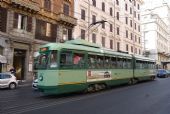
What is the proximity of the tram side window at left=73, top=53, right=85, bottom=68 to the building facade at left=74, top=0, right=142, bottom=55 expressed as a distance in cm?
1576

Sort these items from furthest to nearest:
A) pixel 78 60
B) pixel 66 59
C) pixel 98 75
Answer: pixel 98 75 < pixel 78 60 < pixel 66 59

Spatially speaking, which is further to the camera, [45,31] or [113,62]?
[45,31]

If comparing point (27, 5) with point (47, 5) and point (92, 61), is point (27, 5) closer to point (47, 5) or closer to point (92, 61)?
point (47, 5)

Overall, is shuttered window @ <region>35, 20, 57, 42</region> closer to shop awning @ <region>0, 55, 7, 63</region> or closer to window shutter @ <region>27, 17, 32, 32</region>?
window shutter @ <region>27, 17, 32, 32</region>

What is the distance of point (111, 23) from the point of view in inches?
1713

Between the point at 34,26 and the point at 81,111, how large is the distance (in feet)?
65.4

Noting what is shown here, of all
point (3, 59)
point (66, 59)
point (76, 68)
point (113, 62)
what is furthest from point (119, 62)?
point (3, 59)

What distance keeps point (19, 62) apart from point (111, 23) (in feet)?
70.6

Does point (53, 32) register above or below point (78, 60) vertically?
above

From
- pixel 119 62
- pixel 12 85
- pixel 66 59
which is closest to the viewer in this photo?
A: pixel 66 59

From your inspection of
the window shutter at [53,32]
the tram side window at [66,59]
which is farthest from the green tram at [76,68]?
the window shutter at [53,32]

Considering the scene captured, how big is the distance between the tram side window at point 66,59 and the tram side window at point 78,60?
43cm

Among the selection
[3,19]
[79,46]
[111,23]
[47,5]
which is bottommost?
[79,46]

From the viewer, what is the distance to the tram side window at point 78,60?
47.2 feet
